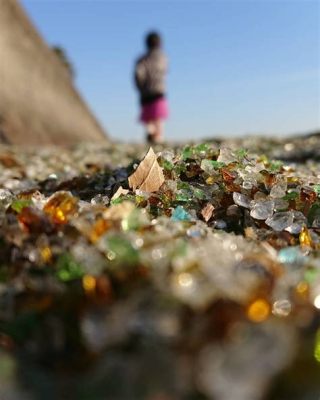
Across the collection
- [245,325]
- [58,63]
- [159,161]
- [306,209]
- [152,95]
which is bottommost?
[152,95]

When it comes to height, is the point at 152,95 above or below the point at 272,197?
below

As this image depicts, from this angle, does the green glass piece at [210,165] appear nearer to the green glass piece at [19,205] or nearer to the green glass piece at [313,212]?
the green glass piece at [313,212]

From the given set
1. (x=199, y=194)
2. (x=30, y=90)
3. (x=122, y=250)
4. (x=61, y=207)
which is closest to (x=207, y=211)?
(x=199, y=194)

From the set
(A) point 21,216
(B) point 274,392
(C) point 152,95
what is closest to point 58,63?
(C) point 152,95

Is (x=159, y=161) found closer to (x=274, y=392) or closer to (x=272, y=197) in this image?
(x=272, y=197)

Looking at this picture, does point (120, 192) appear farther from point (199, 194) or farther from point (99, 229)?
point (99, 229)

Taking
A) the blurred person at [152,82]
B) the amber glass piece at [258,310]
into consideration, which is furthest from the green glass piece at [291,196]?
the blurred person at [152,82]

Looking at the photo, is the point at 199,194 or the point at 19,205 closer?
the point at 19,205

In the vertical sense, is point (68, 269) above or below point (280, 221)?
above
